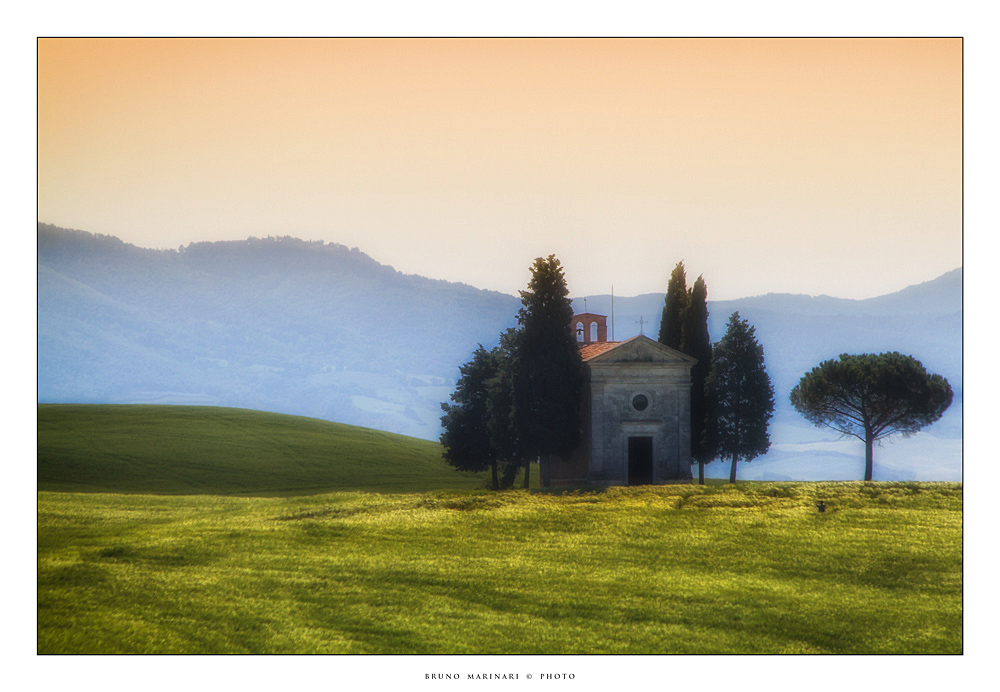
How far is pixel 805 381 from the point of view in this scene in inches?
1590

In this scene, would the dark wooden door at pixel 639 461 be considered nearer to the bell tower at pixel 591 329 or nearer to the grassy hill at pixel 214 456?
the bell tower at pixel 591 329

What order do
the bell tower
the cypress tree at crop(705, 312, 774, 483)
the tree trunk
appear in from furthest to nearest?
the bell tower
the cypress tree at crop(705, 312, 774, 483)
the tree trunk

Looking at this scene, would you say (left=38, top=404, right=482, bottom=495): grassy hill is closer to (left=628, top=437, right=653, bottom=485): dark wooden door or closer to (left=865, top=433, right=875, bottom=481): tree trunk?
(left=628, top=437, right=653, bottom=485): dark wooden door

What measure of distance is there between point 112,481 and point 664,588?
3033 centimetres

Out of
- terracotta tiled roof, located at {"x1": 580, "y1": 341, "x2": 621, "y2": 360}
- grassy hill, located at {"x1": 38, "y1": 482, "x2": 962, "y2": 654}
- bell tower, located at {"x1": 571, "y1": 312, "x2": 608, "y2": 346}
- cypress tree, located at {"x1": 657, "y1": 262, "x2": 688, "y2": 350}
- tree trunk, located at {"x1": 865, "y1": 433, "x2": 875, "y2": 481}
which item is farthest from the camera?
bell tower, located at {"x1": 571, "y1": 312, "x2": 608, "y2": 346}

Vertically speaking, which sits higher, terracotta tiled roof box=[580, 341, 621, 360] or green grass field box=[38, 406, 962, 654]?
terracotta tiled roof box=[580, 341, 621, 360]

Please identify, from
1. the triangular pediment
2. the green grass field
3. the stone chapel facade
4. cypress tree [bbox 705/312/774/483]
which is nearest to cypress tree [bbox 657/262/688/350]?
cypress tree [bbox 705/312/774/483]

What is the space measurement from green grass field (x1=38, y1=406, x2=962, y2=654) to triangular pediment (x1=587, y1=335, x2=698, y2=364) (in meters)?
7.00

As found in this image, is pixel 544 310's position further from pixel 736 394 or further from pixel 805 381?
pixel 805 381

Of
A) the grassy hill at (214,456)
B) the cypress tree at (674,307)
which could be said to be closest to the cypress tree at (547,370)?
the cypress tree at (674,307)

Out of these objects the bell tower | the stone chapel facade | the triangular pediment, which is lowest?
the stone chapel facade

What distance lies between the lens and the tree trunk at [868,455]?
36.6 metres

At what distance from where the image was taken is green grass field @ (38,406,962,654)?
52.4ft
